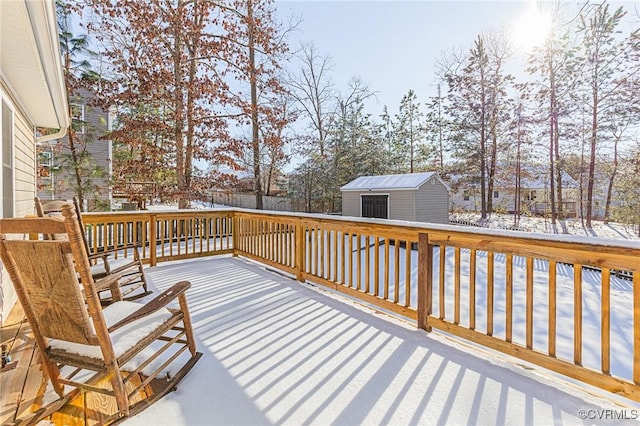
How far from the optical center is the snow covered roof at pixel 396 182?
1141 centimetres

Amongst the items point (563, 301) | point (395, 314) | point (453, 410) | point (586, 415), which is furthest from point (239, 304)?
point (563, 301)

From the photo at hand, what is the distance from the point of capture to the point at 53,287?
1529mm

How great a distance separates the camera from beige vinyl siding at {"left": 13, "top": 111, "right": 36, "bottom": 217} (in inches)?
133

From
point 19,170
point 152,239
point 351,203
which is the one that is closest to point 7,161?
point 19,170

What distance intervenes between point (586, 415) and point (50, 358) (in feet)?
9.58

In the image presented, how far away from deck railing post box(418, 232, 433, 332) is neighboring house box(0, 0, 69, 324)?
302 cm

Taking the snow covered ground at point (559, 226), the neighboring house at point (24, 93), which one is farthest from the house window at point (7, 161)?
the snow covered ground at point (559, 226)

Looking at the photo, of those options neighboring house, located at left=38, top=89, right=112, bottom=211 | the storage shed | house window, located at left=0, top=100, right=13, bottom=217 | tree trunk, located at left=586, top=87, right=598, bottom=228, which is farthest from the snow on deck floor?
tree trunk, located at left=586, top=87, right=598, bottom=228

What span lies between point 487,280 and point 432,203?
10003mm

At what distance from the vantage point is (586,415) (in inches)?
68.1

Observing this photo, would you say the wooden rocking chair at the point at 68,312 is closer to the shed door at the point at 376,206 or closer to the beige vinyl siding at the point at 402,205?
the beige vinyl siding at the point at 402,205

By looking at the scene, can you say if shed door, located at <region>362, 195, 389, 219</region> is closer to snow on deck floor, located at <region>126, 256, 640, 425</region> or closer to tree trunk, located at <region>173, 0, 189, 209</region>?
tree trunk, located at <region>173, 0, 189, 209</region>

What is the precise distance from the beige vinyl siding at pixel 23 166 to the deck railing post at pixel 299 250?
302cm

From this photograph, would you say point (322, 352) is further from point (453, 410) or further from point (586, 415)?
point (586, 415)
